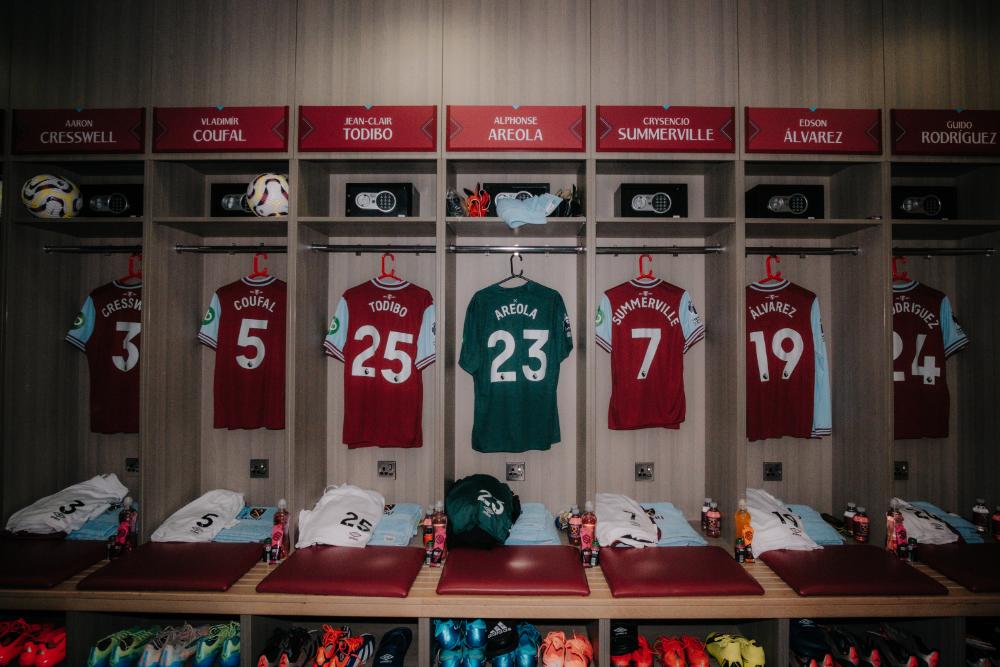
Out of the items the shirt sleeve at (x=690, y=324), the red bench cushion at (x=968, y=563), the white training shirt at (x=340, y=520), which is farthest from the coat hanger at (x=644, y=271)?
the white training shirt at (x=340, y=520)

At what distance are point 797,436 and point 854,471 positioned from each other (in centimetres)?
28

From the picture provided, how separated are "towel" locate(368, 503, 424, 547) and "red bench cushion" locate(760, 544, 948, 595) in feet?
5.27

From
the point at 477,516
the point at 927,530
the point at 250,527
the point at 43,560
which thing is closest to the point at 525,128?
the point at 477,516

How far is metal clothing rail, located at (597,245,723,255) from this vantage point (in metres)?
2.19

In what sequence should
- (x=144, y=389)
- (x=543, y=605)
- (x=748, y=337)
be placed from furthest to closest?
(x=748, y=337) < (x=144, y=389) < (x=543, y=605)

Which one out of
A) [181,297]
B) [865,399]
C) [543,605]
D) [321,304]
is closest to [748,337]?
[865,399]

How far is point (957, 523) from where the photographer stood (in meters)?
2.18

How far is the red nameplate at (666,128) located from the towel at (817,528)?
73.2 inches

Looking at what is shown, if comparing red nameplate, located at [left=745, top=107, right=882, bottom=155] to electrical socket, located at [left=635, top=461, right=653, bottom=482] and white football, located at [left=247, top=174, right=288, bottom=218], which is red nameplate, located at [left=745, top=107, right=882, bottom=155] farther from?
white football, located at [left=247, top=174, right=288, bottom=218]

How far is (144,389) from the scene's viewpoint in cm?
205

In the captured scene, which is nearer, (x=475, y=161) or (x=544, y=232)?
(x=475, y=161)

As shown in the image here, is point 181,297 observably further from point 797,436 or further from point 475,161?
point 797,436

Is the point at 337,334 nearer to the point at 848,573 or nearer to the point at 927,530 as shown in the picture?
the point at 848,573

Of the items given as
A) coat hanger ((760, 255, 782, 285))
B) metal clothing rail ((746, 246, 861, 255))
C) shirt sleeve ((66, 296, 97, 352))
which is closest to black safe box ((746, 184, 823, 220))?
metal clothing rail ((746, 246, 861, 255))
